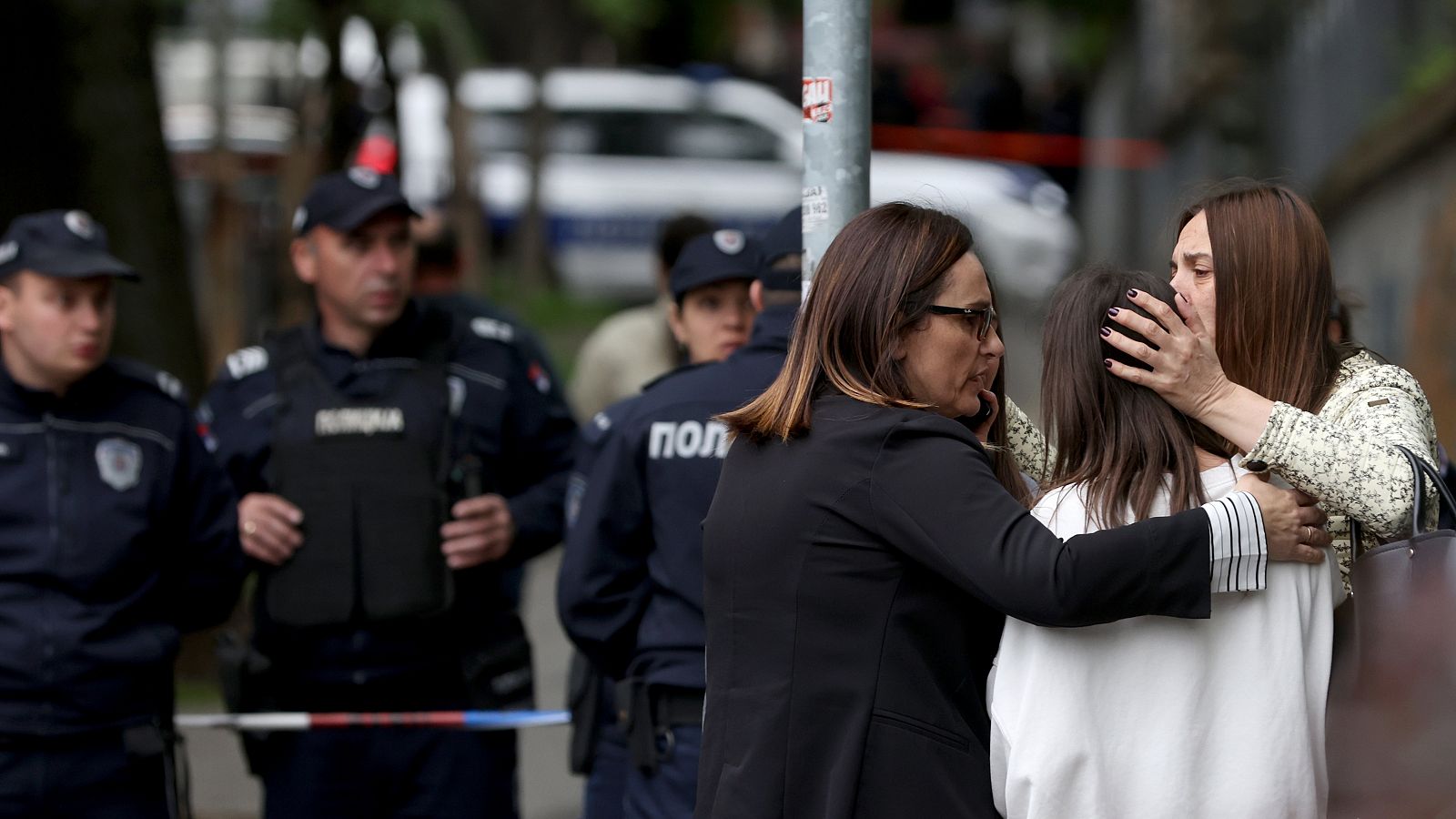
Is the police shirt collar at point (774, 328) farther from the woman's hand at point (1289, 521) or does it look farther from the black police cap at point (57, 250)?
the black police cap at point (57, 250)

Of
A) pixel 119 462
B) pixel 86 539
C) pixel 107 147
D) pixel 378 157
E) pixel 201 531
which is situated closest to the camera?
pixel 86 539

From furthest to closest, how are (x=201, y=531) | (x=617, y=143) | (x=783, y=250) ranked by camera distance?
(x=617, y=143) → (x=201, y=531) → (x=783, y=250)

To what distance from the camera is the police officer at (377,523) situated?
473 centimetres

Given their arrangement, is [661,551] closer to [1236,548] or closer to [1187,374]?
[1187,374]

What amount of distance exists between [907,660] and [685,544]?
1.43 m

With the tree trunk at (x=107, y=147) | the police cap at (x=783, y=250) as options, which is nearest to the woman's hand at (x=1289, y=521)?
the police cap at (x=783, y=250)

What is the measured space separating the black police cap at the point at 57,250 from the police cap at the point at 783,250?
5.43ft

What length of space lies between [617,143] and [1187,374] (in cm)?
1702

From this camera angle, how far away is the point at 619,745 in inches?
184

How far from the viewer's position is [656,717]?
4141 millimetres

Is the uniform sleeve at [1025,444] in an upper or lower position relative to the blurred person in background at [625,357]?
lower

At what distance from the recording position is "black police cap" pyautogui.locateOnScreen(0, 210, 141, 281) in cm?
454

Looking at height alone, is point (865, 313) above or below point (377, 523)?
above

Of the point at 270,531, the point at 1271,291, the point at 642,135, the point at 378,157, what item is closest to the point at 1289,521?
the point at 1271,291
